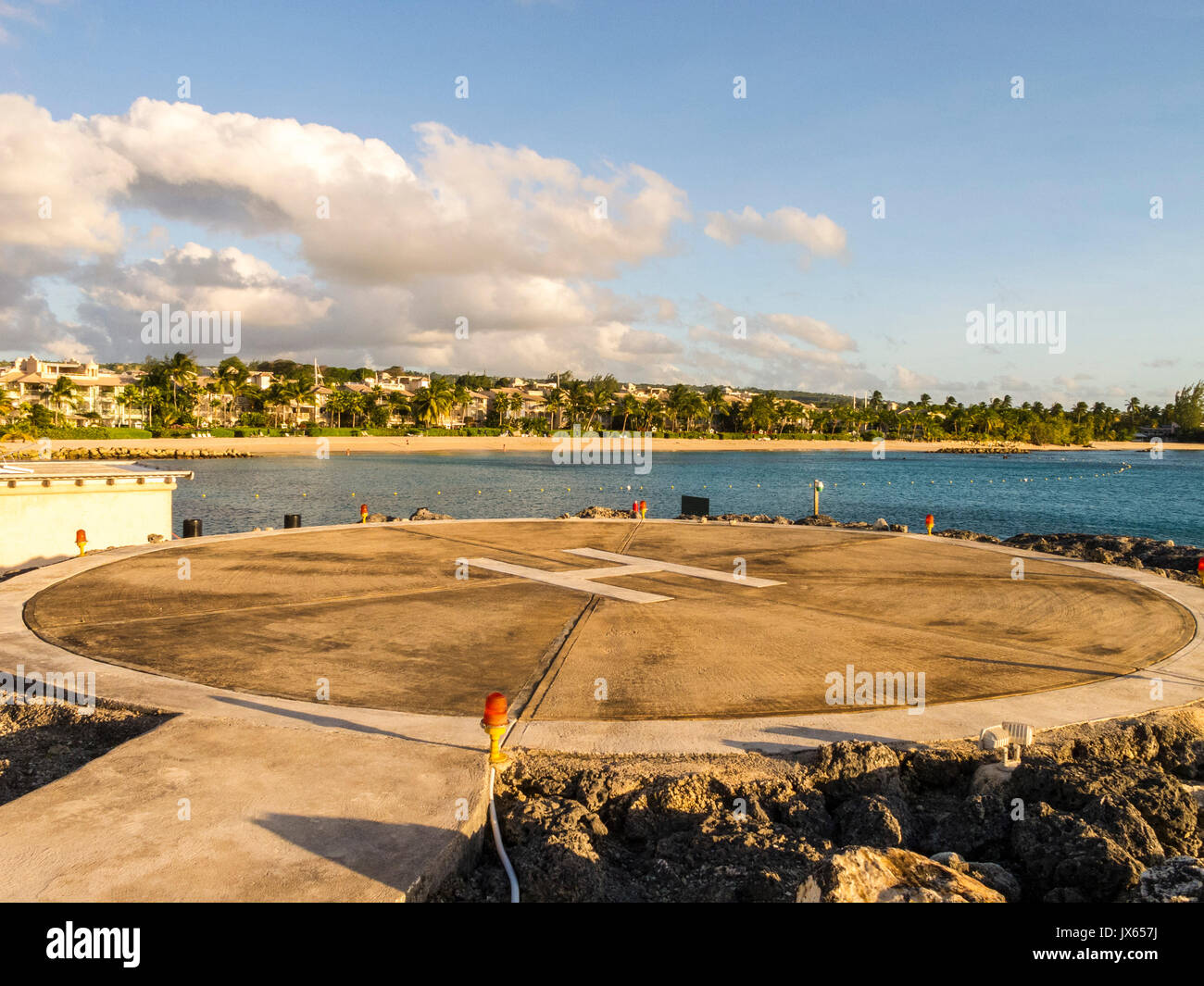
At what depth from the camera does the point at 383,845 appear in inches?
212

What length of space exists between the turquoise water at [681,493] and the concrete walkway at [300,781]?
97.4 feet

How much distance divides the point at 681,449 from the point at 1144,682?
14470 cm

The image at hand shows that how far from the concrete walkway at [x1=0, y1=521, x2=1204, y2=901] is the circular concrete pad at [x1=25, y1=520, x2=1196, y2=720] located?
478 mm

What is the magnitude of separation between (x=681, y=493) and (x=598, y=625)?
49187 millimetres

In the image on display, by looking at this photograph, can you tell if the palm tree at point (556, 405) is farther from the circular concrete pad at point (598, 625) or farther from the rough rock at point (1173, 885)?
the rough rock at point (1173, 885)

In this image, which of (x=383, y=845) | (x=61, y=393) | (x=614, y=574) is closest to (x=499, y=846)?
(x=383, y=845)

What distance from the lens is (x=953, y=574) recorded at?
1672cm

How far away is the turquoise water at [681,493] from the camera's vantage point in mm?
44625

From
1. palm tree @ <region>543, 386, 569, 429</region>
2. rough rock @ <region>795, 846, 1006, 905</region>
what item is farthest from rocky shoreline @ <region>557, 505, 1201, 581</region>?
palm tree @ <region>543, 386, 569, 429</region>

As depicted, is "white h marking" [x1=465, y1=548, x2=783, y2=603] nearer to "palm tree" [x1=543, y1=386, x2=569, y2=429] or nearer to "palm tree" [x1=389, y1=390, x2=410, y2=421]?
"palm tree" [x1=389, y1=390, x2=410, y2=421]
